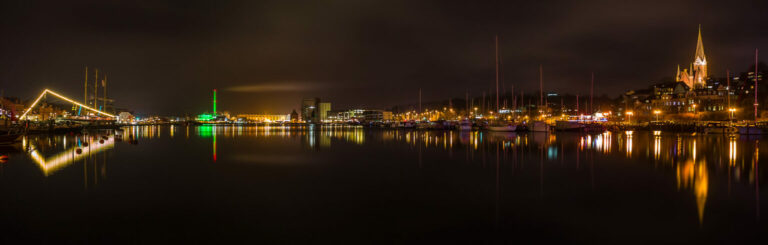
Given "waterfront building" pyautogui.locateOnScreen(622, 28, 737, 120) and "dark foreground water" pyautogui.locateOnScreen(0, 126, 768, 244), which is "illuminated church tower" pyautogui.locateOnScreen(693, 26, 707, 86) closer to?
"waterfront building" pyautogui.locateOnScreen(622, 28, 737, 120)

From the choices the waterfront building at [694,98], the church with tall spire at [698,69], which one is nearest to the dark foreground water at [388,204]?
the waterfront building at [694,98]

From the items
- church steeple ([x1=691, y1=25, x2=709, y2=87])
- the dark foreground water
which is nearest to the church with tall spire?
church steeple ([x1=691, y1=25, x2=709, y2=87])

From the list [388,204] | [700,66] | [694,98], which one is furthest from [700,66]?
[388,204]

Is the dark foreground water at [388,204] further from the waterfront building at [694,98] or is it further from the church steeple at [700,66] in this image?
the church steeple at [700,66]

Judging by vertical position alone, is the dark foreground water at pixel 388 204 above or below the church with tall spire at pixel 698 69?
below

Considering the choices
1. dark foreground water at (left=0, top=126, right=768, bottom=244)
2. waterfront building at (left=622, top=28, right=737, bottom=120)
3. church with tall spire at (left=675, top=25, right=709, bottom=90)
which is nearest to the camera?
dark foreground water at (left=0, top=126, right=768, bottom=244)

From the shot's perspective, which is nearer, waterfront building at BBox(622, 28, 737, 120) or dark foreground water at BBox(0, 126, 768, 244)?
dark foreground water at BBox(0, 126, 768, 244)

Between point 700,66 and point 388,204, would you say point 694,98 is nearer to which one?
point 700,66

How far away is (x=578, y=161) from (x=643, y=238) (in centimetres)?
1013

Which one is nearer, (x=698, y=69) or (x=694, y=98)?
(x=694, y=98)

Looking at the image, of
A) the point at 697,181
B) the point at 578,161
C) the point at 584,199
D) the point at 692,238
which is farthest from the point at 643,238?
the point at 578,161

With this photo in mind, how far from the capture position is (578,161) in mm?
15219

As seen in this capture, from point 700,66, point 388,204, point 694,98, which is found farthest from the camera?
point 700,66

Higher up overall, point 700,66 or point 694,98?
point 700,66
